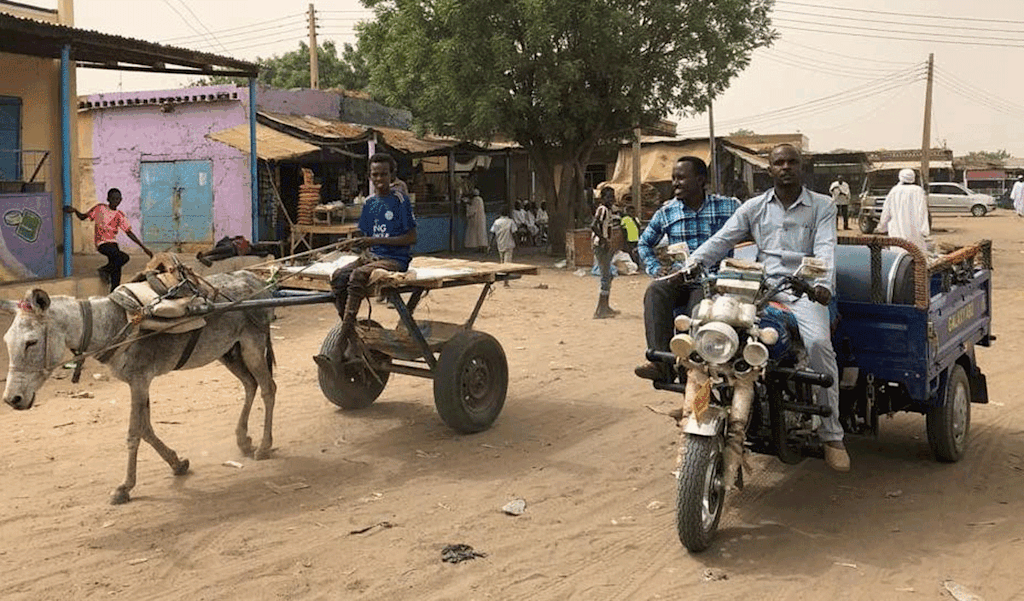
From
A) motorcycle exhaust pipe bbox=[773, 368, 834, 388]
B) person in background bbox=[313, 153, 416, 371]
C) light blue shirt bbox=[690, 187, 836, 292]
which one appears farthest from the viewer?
person in background bbox=[313, 153, 416, 371]

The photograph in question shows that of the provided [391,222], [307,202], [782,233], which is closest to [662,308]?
[782,233]

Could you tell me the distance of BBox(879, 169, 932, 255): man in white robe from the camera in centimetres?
1220

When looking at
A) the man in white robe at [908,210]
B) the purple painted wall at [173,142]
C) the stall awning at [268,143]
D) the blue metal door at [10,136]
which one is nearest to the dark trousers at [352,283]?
the man in white robe at [908,210]

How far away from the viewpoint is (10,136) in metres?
15.5

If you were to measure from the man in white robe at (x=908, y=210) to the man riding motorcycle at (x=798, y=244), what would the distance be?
7.35 metres

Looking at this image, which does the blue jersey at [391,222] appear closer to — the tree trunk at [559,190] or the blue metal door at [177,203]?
the blue metal door at [177,203]

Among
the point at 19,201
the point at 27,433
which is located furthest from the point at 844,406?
the point at 19,201

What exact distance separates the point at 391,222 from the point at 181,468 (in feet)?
7.77

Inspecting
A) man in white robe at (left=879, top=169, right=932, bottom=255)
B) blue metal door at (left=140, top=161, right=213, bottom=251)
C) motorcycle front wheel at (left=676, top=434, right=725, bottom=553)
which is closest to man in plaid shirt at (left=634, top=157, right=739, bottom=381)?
motorcycle front wheel at (left=676, top=434, right=725, bottom=553)

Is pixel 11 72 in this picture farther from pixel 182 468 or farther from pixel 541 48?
pixel 182 468

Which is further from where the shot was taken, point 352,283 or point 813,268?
point 352,283

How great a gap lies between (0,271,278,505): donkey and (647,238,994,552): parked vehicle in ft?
10.2

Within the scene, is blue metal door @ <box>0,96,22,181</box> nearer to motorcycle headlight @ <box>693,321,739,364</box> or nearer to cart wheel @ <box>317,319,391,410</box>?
cart wheel @ <box>317,319,391,410</box>

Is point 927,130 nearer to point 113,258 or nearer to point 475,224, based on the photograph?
point 475,224
